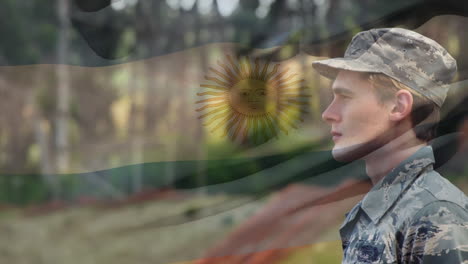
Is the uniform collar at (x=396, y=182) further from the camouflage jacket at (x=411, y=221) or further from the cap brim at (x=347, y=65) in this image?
the cap brim at (x=347, y=65)

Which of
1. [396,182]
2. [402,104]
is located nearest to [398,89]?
[402,104]

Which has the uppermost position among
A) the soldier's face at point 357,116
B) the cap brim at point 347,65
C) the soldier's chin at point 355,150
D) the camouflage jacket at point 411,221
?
the cap brim at point 347,65

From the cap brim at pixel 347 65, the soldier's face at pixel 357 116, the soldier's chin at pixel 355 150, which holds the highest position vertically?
the cap brim at pixel 347 65

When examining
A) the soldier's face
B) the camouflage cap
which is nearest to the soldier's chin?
the soldier's face

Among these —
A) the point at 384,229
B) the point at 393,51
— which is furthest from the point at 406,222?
the point at 393,51

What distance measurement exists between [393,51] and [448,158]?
66 cm

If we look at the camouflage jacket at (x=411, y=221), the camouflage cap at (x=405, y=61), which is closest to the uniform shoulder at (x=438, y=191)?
the camouflage jacket at (x=411, y=221)

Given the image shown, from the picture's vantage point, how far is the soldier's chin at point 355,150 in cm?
87

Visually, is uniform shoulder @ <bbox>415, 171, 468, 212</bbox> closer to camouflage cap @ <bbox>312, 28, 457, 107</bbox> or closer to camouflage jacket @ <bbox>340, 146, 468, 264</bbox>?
camouflage jacket @ <bbox>340, 146, 468, 264</bbox>

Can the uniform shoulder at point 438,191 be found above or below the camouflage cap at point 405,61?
below

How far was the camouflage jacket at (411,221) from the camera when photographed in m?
0.78

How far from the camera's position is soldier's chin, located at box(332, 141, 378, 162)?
873 mm

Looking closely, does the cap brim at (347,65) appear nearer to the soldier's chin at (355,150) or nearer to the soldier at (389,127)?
the soldier at (389,127)

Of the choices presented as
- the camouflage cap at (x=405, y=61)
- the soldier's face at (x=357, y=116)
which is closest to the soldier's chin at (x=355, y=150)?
the soldier's face at (x=357, y=116)
